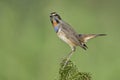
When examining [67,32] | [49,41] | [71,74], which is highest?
[71,74]

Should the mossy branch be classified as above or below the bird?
above

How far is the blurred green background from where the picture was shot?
938 cm

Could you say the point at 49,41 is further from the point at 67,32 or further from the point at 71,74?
the point at 71,74

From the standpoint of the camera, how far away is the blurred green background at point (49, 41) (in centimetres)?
938

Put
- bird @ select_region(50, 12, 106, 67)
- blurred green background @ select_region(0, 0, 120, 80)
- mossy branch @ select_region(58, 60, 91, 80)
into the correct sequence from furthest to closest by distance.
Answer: blurred green background @ select_region(0, 0, 120, 80), bird @ select_region(50, 12, 106, 67), mossy branch @ select_region(58, 60, 91, 80)

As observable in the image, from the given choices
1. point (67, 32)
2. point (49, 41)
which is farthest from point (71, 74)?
point (49, 41)

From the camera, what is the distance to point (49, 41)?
10.0 meters

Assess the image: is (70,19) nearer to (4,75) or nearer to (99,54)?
(99,54)

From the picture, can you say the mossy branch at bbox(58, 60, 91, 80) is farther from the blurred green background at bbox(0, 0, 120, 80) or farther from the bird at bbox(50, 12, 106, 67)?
the blurred green background at bbox(0, 0, 120, 80)

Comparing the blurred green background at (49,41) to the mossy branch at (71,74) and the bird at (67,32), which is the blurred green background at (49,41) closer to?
the bird at (67,32)

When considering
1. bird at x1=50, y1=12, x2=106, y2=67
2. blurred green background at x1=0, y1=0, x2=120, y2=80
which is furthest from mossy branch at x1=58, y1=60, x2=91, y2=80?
blurred green background at x1=0, y1=0, x2=120, y2=80

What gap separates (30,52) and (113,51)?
114cm

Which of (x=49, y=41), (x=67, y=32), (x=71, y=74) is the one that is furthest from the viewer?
(x=49, y=41)

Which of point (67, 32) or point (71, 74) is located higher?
point (71, 74)
